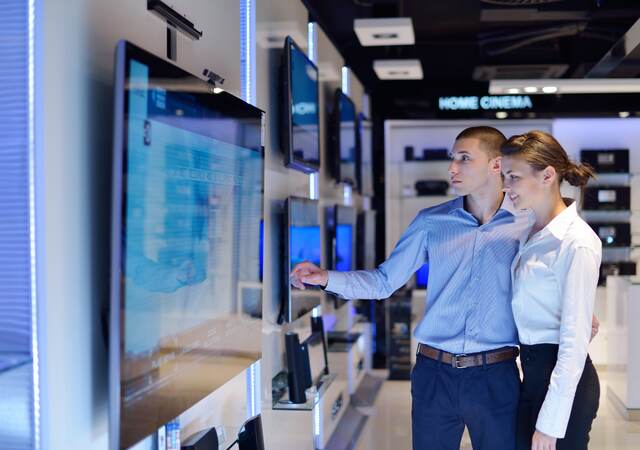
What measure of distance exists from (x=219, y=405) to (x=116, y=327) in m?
1.29

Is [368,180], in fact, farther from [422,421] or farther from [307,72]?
[422,421]

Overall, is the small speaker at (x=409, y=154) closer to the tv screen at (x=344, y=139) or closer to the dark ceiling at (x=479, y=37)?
the dark ceiling at (x=479, y=37)

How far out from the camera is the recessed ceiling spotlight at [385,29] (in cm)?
569

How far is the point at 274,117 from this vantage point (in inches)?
163

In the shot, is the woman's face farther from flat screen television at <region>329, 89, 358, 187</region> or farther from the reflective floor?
flat screen television at <region>329, 89, 358, 187</region>

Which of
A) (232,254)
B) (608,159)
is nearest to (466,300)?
(232,254)

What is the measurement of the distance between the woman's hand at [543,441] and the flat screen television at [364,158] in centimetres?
479

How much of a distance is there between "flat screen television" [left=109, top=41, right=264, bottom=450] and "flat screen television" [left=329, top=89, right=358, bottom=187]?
9.43 ft

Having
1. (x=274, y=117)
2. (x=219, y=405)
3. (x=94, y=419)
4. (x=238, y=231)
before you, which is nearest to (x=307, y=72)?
Result: (x=274, y=117)

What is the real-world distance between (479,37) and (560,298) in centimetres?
557

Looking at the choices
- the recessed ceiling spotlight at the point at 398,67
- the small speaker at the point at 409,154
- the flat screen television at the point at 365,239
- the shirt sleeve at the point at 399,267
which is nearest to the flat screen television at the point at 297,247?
the shirt sleeve at the point at 399,267

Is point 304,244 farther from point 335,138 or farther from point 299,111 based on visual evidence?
point 335,138

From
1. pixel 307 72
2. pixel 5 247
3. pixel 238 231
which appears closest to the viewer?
pixel 5 247

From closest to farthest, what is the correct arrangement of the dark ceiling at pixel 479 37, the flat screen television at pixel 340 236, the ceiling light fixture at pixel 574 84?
the flat screen television at pixel 340 236
the dark ceiling at pixel 479 37
the ceiling light fixture at pixel 574 84
